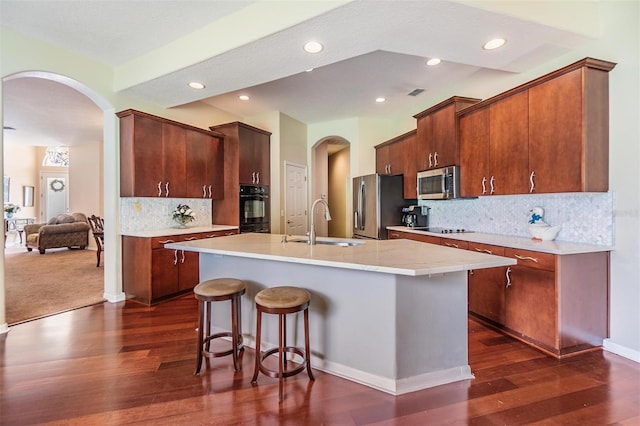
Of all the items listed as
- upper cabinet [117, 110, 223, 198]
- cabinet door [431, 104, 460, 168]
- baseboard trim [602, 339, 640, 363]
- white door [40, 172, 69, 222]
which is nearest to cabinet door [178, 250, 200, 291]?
upper cabinet [117, 110, 223, 198]

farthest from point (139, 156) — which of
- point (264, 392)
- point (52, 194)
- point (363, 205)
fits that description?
point (52, 194)

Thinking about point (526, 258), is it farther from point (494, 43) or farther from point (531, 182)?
point (494, 43)

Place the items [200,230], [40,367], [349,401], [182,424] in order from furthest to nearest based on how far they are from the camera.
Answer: [200,230]
[40,367]
[349,401]
[182,424]

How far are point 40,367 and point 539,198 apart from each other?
4.59m

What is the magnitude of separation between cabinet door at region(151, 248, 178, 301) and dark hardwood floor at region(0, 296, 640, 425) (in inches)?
40.6

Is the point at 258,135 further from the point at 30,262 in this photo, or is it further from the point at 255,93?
the point at 30,262

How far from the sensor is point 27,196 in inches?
401

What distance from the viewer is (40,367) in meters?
2.30

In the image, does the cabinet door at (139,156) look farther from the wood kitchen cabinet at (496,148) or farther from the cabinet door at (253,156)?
the wood kitchen cabinet at (496,148)

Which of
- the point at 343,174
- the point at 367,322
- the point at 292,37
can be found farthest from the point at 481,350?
the point at 343,174

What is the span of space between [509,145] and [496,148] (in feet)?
0.50

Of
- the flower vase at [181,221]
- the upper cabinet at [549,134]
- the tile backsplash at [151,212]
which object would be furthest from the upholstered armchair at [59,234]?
the upper cabinet at [549,134]

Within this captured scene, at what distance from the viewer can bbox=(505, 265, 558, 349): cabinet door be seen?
2.47 metres

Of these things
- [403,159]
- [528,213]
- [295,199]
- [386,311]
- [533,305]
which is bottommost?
[533,305]
